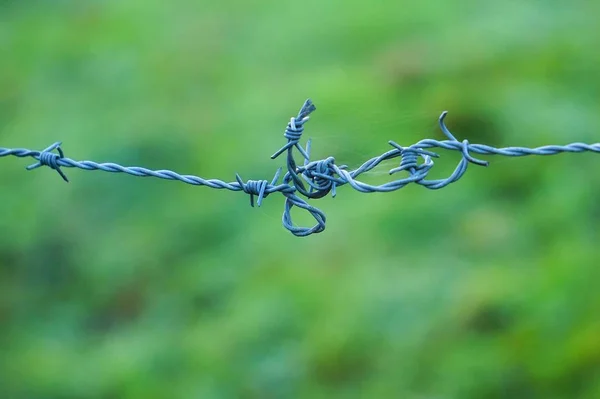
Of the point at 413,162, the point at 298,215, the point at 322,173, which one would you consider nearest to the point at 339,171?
the point at 322,173

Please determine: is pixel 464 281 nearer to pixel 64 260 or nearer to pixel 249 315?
pixel 249 315

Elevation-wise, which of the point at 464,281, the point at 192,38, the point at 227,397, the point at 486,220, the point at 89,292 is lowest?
the point at 227,397

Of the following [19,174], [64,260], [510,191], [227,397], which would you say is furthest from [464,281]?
[19,174]

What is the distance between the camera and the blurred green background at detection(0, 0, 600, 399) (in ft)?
13.1

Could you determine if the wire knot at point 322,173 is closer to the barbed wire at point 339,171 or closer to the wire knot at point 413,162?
the barbed wire at point 339,171

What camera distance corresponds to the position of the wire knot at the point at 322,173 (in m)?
2.04

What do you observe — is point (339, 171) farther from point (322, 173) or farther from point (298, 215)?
point (298, 215)

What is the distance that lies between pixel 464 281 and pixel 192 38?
3.41m

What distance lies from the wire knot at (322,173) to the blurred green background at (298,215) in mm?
199

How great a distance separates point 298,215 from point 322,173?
2.88 metres

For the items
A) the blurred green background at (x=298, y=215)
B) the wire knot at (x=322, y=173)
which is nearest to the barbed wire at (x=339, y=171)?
the wire knot at (x=322, y=173)

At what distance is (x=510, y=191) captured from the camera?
4.92 m

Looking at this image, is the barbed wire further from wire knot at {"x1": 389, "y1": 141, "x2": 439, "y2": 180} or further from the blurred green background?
the blurred green background

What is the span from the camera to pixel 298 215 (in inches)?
194
